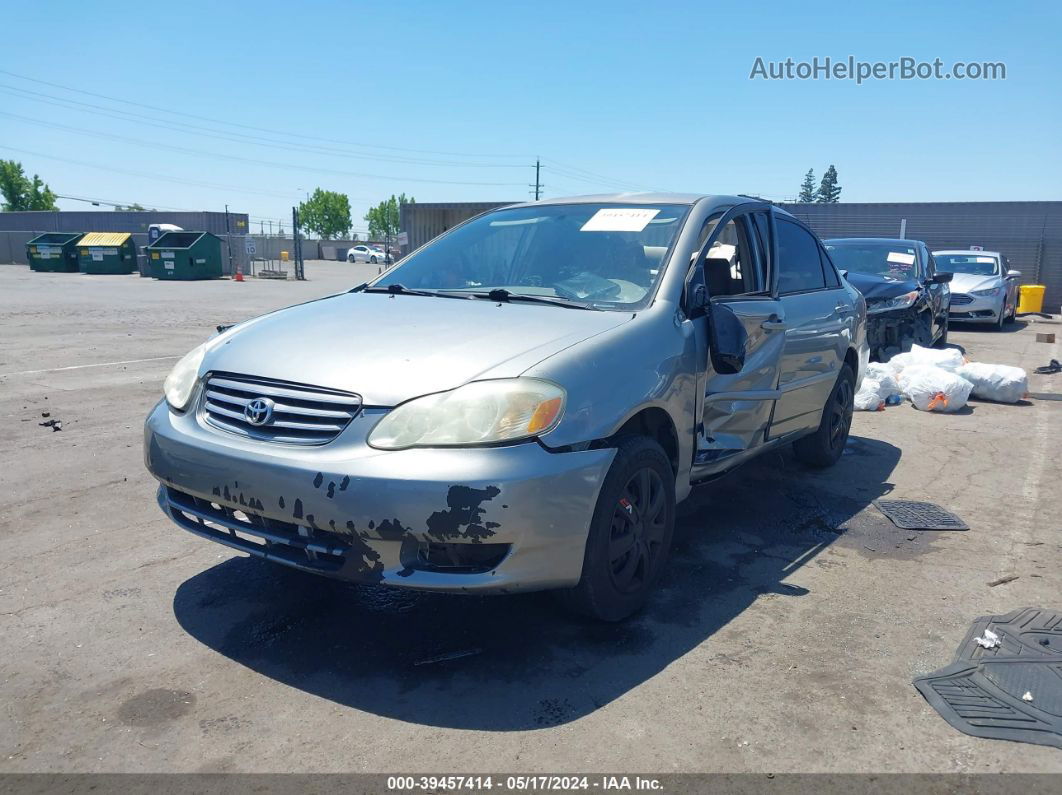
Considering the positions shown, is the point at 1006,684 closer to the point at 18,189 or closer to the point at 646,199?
the point at 646,199

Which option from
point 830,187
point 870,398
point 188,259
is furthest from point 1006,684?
point 830,187

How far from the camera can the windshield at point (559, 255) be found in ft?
12.7

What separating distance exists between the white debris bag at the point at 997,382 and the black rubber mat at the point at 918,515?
14.3 ft

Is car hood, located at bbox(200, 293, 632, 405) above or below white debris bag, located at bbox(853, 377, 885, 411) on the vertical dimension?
above

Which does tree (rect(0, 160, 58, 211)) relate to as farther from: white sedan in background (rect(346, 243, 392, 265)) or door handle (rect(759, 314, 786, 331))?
door handle (rect(759, 314, 786, 331))

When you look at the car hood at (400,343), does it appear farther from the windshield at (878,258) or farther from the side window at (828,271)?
the windshield at (878,258)

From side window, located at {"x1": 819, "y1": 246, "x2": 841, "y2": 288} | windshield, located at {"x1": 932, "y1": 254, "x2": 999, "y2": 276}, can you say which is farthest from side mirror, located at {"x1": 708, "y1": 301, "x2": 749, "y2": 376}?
windshield, located at {"x1": 932, "y1": 254, "x2": 999, "y2": 276}

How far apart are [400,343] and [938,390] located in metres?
6.81

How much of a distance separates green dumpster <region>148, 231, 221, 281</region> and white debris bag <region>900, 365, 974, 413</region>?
3041cm

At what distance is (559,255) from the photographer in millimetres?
4137

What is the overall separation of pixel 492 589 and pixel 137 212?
66.2 metres

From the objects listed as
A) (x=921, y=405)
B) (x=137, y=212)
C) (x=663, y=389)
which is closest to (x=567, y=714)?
(x=663, y=389)

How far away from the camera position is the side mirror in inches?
149

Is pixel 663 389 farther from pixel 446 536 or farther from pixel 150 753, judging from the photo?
pixel 150 753
